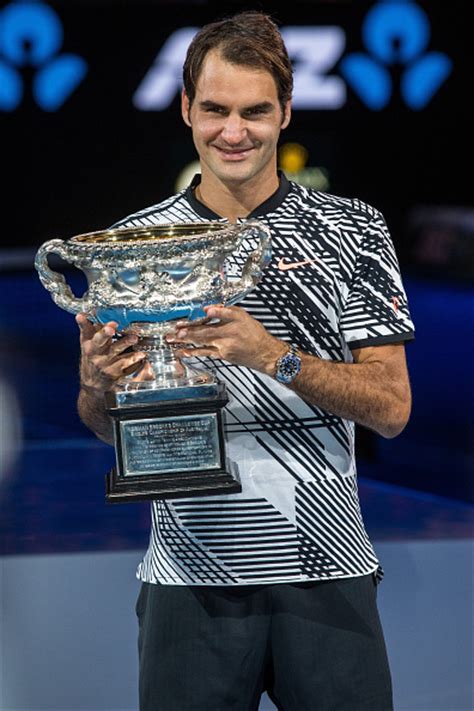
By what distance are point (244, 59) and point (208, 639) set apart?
35.8 inches

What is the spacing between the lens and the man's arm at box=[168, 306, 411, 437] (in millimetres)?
1865

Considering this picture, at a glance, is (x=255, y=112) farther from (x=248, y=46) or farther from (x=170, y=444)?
(x=170, y=444)

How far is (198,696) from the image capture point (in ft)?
6.68

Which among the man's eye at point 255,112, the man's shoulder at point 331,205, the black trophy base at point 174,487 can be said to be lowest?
the black trophy base at point 174,487

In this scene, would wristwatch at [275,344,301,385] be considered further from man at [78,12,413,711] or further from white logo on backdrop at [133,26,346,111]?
white logo on backdrop at [133,26,346,111]

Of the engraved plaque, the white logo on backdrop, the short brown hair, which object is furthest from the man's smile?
the white logo on backdrop

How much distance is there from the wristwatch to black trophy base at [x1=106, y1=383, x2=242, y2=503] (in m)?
0.09

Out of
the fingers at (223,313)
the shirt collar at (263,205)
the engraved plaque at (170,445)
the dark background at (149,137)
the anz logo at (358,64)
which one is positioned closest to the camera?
the fingers at (223,313)

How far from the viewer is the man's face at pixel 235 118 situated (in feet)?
6.78

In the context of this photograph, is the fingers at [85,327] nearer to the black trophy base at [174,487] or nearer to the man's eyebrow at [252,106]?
the black trophy base at [174,487]

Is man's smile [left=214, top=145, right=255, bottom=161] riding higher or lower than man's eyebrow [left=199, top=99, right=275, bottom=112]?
lower

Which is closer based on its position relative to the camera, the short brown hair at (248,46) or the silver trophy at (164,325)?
the silver trophy at (164,325)

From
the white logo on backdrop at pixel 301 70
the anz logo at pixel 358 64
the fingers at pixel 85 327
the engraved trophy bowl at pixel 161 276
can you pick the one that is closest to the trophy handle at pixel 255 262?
the engraved trophy bowl at pixel 161 276

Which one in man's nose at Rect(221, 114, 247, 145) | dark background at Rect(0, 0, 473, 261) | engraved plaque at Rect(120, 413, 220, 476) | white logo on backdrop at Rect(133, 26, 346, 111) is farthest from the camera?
dark background at Rect(0, 0, 473, 261)
